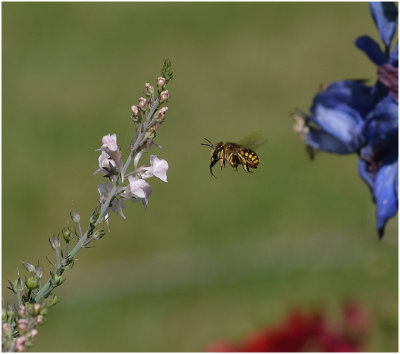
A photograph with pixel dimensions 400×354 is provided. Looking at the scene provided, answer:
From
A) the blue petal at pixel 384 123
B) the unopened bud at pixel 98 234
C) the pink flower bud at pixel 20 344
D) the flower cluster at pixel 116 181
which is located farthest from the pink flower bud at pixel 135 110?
the blue petal at pixel 384 123

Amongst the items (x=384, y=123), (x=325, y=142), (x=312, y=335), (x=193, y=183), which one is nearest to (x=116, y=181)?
(x=384, y=123)

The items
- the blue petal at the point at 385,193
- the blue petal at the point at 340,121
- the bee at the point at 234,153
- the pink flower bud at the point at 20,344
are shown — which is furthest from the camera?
the blue petal at the point at 340,121

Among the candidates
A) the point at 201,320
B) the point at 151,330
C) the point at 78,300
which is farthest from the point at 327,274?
the point at 78,300

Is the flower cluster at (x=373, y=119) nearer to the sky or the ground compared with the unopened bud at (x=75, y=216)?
nearer to the sky

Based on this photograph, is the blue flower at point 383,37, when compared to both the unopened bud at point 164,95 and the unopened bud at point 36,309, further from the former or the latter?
the unopened bud at point 36,309

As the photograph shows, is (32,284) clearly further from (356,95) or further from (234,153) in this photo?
(356,95)

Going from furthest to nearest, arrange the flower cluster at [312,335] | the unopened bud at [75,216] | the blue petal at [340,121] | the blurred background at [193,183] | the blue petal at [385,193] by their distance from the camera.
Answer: the blurred background at [193,183]
the flower cluster at [312,335]
the blue petal at [340,121]
the blue petal at [385,193]
the unopened bud at [75,216]

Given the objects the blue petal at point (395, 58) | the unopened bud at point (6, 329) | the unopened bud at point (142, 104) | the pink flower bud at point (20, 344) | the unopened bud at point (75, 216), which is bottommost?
the pink flower bud at point (20, 344)
